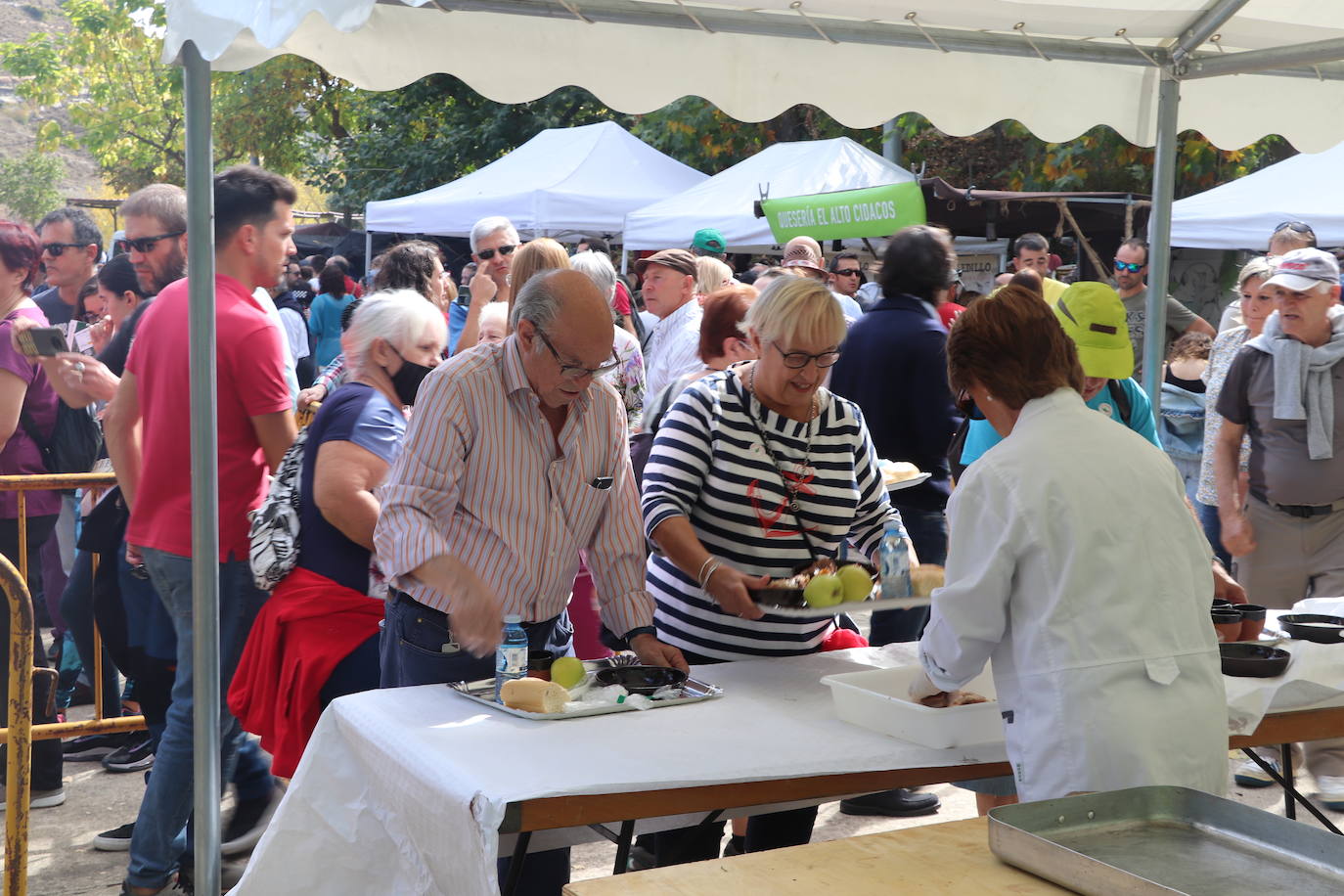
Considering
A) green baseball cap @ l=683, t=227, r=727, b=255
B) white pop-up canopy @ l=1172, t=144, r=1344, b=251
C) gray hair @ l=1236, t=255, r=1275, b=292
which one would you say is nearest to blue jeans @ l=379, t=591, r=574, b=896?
gray hair @ l=1236, t=255, r=1275, b=292

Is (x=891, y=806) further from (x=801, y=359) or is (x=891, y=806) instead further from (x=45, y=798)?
(x=45, y=798)

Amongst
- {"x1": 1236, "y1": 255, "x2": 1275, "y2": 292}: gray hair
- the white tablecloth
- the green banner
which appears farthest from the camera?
the green banner

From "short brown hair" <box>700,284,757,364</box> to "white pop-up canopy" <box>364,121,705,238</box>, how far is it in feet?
24.6

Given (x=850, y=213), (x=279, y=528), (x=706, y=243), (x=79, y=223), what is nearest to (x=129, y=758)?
(x=279, y=528)

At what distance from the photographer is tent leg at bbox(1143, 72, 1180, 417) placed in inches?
175

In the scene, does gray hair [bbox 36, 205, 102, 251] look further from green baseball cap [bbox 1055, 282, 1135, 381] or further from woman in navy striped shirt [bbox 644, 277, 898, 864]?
green baseball cap [bbox 1055, 282, 1135, 381]

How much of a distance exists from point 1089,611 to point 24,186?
Result: 189 ft

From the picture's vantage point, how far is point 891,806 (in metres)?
4.42

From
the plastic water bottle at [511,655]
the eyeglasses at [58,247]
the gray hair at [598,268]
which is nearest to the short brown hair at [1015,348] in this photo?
the plastic water bottle at [511,655]

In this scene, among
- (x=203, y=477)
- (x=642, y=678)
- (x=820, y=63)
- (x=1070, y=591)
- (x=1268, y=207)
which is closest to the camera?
(x=1070, y=591)

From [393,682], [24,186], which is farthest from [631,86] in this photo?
[24,186]

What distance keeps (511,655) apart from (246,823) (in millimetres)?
1901

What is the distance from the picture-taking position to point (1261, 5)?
13.2 ft

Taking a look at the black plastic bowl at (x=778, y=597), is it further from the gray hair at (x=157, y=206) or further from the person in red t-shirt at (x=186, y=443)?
the gray hair at (x=157, y=206)
